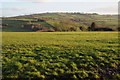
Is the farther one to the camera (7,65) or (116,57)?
(116,57)

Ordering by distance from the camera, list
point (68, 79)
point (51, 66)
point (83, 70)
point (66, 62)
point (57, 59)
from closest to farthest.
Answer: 1. point (68, 79)
2. point (83, 70)
3. point (51, 66)
4. point (66, 62)
5. point (57, 59)

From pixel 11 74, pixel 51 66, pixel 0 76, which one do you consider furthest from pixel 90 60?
pixel 0 76

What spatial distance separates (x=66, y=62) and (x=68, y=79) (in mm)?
2395

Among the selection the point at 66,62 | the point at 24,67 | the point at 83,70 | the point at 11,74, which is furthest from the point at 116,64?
the point at 11,74

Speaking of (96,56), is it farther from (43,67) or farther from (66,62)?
(43,67)

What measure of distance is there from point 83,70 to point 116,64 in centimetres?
337

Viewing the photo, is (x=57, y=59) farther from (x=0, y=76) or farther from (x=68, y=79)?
(x=0, y=76)

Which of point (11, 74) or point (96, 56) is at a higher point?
point (96, 56)

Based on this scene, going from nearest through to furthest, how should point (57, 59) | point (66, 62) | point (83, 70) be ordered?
point (83, 70) < point (66, 62) < point (57, 59)

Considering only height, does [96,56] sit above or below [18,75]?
above

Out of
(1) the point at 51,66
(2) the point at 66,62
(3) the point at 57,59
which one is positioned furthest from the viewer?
(3) the point at 57,59

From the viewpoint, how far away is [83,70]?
367 inches

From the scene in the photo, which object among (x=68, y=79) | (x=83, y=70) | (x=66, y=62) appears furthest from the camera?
(x=66, y=62)

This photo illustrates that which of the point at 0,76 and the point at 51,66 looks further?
the point at 51,66
